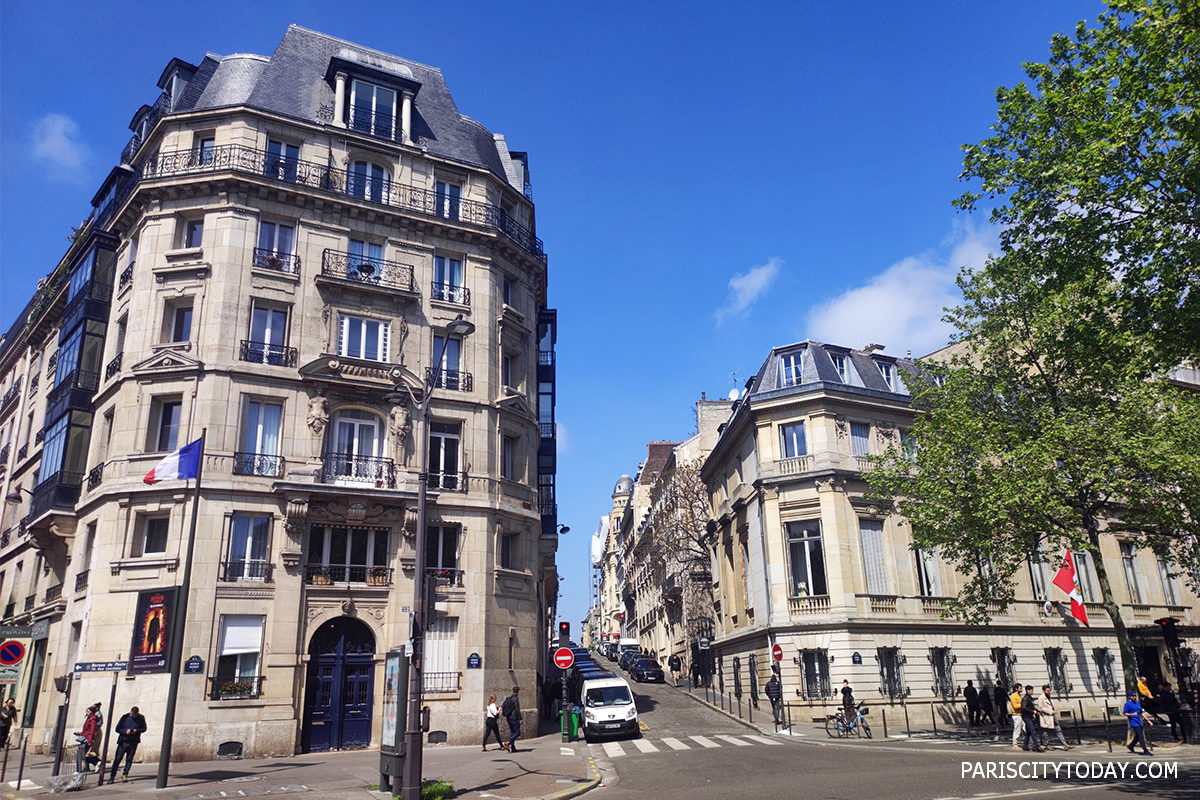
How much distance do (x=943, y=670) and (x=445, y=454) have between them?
21.9 metres

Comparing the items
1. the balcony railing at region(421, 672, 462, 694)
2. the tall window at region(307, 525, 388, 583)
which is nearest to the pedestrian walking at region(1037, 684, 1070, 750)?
the balcony railing at region(421, 672, 462, 694)

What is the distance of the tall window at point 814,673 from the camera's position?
30806 mm

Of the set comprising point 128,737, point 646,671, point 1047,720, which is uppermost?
point 646,671

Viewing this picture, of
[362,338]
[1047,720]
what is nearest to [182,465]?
[362,338]

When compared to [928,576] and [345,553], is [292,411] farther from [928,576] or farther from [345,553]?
[928,576]

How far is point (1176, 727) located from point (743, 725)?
13612 mm

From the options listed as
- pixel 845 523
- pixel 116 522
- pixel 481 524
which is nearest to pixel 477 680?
pixel 481 524

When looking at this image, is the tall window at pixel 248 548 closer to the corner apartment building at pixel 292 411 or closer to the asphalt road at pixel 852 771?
the corner apartment building at pixel 292 411

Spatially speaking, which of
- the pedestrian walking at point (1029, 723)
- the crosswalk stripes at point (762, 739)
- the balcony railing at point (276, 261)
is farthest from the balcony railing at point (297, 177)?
the pedestrian walking at point (1029, 723)

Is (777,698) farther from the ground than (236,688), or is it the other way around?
(236,688)

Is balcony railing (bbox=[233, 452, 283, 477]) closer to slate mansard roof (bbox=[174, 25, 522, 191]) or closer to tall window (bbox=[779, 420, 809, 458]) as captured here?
slate mansard roof (bbox=[174, 25, 522, 191])

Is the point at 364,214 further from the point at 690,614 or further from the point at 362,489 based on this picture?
the point at 690,614

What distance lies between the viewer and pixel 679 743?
80.4ft

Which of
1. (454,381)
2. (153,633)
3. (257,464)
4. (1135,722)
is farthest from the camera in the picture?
(454,381)
